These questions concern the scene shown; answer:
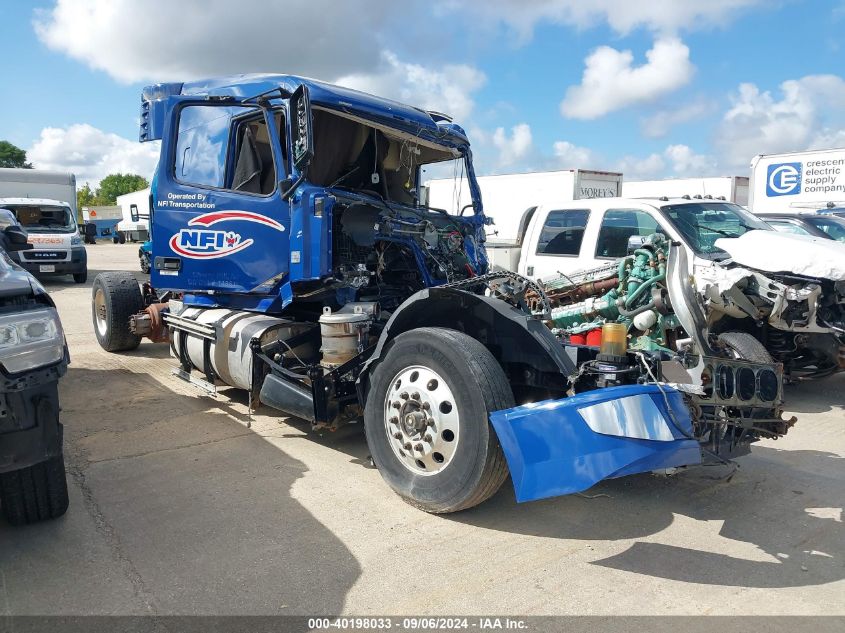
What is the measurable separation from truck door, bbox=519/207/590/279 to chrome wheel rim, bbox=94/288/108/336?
5338mm

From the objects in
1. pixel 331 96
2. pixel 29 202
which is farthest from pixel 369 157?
pixel 29 202

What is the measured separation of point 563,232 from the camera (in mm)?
8141

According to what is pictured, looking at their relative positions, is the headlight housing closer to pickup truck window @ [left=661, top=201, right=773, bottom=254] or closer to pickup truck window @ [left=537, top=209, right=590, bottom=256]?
pickup truck window @ [left=661, top=201, right=773, bottom=254]

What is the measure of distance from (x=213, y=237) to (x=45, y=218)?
1515 centimetres

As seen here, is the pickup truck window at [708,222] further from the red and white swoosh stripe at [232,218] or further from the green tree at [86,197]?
the green tree at [86,197]

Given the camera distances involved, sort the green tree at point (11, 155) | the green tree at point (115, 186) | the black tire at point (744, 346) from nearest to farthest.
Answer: the black tire at point (744, 346), the green tree at point (11, 155), the green tree at point (115, 186)

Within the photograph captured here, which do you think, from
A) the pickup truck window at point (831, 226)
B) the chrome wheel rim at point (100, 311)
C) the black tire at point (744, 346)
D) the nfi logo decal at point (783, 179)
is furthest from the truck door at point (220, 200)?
the nfi logo decal at point (783, 179)

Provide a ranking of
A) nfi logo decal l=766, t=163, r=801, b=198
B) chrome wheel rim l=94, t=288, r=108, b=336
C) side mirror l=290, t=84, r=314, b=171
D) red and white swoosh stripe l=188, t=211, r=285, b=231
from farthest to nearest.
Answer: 1. nfi logo decal l=766, t=163, r=801, b=198
2. chrome wheel rim l=94, t=288, r=108, b=336
3. red and white swoosh stripe l=188, t=211, r=285, b=231
4. side mirror l=290, t=84, r=314, b=171

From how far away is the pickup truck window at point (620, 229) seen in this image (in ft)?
23.3

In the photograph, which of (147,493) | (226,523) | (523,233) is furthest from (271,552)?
(523,233)

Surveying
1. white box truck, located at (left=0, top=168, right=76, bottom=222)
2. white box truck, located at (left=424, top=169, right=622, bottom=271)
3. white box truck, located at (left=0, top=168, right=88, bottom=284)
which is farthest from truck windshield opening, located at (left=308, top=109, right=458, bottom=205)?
white box truck, located at (left=0, top=168, right=76, bottom=222)

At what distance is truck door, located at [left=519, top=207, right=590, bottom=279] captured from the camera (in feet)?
26.0

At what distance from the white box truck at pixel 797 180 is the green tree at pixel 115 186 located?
11062cm

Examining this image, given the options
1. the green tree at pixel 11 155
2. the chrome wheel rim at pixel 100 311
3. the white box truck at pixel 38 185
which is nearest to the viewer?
the chrome wheel rim at pixel 100 311
